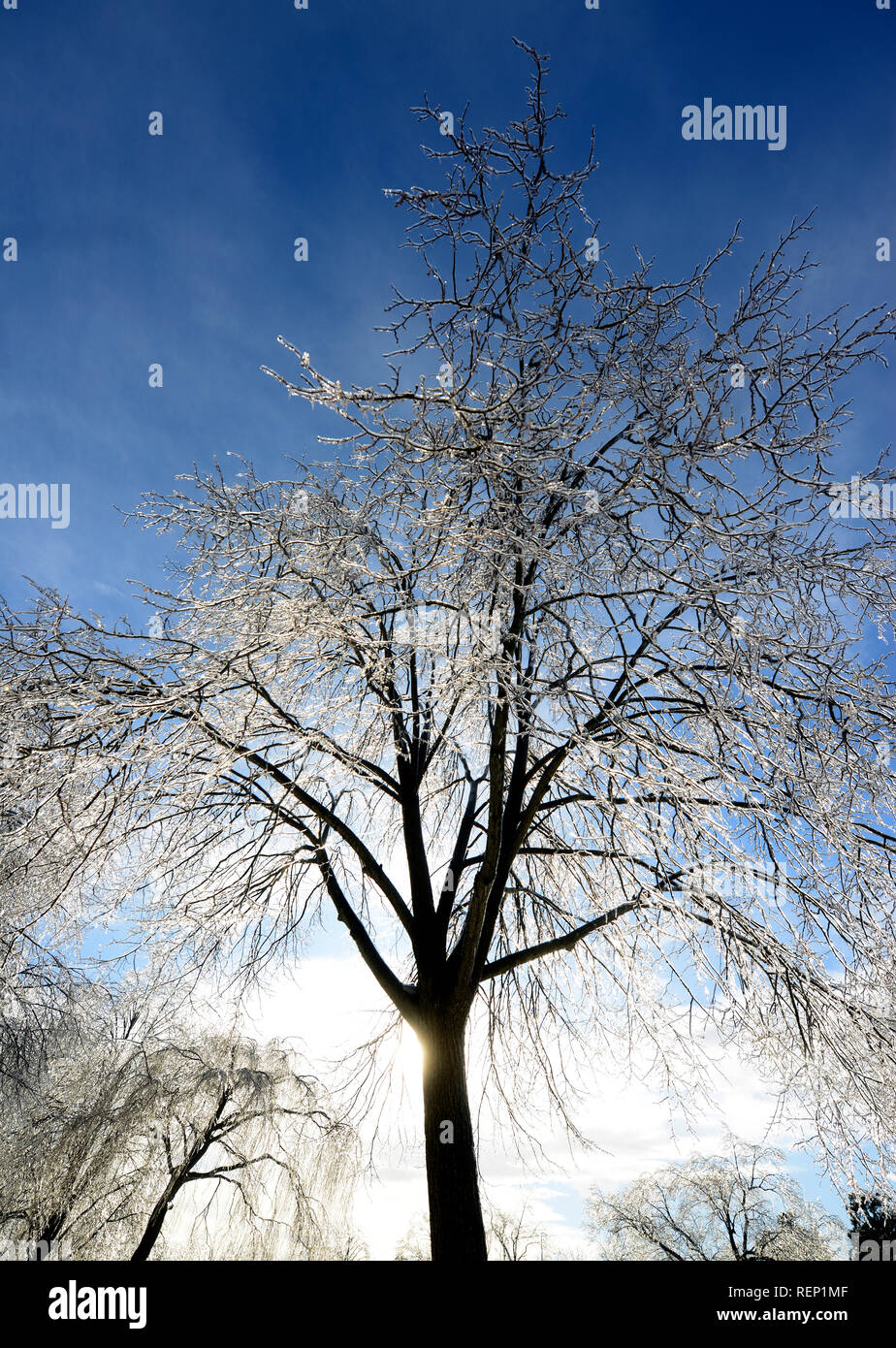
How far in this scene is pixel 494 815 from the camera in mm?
5395

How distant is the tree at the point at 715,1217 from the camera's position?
51.5 ft

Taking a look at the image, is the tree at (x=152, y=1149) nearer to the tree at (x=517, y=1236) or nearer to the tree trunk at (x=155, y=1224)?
the tree trunk at (x=155, y=1224)

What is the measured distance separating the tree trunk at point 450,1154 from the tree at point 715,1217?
1317 cm

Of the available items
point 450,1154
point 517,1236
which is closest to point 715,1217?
point 517,1236

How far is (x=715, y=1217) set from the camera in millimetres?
16250

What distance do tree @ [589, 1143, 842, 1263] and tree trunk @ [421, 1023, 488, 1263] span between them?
43.2 ft

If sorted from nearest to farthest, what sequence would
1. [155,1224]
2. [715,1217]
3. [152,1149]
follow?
[155,1224] < [152,1149] < [715,1217]

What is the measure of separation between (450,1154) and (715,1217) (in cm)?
1503

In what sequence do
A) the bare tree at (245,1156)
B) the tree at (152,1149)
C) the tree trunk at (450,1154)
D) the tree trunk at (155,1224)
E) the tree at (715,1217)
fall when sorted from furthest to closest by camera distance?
1. the tree at (715,1217)
2. the bare tree at (245,1156)
3. the tree at (152,1149)
4. the tree trunk at (155,1224)
5. the tree trunk at (450,1154)

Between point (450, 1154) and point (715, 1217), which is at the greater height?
point (450, 1154)

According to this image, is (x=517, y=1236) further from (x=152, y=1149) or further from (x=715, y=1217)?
(x=152, y=1149)

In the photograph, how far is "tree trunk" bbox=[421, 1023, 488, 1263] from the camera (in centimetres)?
484

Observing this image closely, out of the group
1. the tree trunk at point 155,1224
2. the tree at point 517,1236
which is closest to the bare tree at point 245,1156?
the tree trunk at point 155,1224
